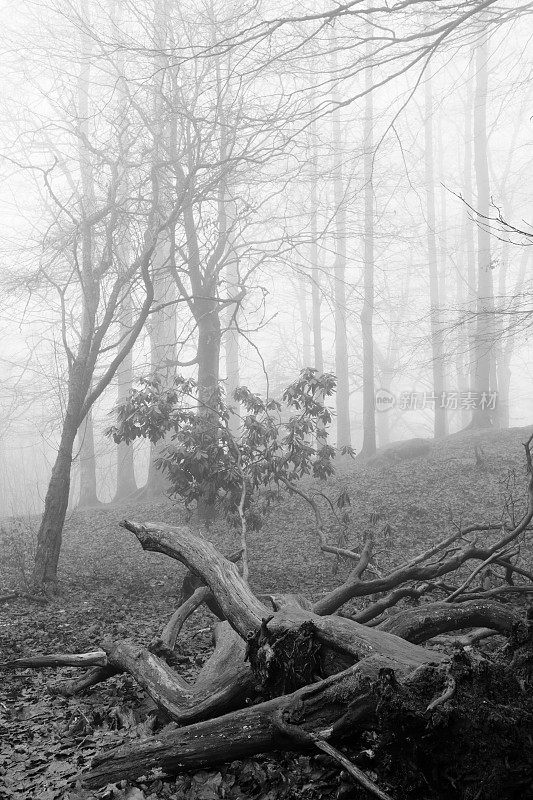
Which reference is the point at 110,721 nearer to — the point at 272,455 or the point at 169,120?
the point at 272,455

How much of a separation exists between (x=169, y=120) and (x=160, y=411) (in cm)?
439

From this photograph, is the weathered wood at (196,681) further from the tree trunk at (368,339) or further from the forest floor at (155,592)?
the tree trunk at (368,339)

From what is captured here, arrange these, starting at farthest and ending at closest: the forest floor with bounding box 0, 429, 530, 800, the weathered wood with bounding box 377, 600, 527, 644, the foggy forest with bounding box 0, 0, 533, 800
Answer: the weathered wood with bounding box 377, 600, 527, 644
the forest floor with bounding box 0, 429, 530, 800
the foggy forest with bounding box 0, 0, 533, 800

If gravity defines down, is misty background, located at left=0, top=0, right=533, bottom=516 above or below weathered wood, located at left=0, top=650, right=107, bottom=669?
above

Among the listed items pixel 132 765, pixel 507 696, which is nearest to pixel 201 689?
pixel 132 765

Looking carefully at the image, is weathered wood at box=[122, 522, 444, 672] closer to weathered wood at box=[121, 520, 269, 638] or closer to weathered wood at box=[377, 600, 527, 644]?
weathered wood at box=[121, 520, 269, 638]

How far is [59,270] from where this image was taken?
1301cm

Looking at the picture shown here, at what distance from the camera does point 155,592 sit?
741 cm

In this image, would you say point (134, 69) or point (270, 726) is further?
point (134, 69)

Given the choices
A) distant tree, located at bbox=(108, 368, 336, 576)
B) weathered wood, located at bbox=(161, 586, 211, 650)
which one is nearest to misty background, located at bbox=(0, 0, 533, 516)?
distant tree, located at bbox=(108, 368, 336, 576)

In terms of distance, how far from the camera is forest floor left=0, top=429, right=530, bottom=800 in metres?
2.62

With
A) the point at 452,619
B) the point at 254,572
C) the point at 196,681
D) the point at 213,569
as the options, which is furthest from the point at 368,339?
the point at 196,681

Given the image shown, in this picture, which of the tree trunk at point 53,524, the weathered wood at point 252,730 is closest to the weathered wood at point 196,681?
the weathered wood at point 252,730

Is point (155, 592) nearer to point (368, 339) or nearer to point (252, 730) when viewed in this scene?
point (252, 730)
